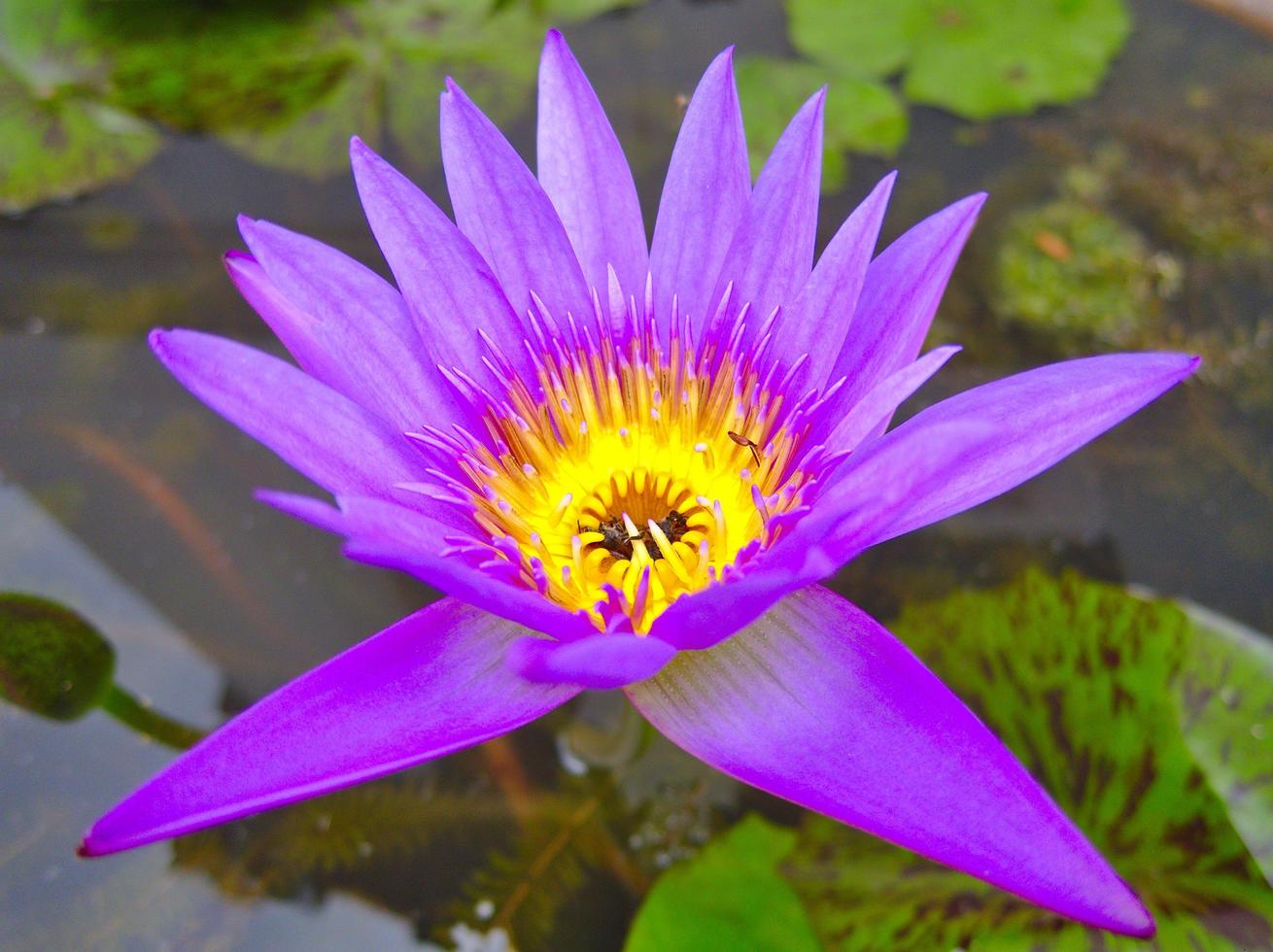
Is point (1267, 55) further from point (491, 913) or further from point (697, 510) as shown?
point (491, 913)

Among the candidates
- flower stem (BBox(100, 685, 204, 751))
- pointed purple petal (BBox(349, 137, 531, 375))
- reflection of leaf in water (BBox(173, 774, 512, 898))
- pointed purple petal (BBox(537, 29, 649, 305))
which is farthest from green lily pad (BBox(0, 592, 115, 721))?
pointed purple petal (BBox(537, 29, 649, 305))

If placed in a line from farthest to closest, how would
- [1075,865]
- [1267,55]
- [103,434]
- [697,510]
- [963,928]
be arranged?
1. [1267,55]
2. [103,434]
3. [697,510]
4. [963,928]
5. [1075,865]

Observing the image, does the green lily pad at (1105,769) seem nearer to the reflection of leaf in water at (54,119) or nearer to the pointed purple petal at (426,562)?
the pointed purple petal at (426,562)

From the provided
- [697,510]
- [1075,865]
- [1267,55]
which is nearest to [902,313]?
[697,510]

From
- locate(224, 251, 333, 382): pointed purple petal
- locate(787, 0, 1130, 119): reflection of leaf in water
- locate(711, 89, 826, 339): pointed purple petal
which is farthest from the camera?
locate(787, 0, 1130, 119): reflection of leaf in water

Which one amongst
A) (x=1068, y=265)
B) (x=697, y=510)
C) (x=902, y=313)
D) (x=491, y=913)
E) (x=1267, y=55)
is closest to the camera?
(x=902, y=313)

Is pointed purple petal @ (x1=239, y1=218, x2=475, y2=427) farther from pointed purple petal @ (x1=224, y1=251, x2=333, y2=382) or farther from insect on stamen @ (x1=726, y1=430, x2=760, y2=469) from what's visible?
insect on stamen @ (x1=726, y1=430, x2=760, y2=469)
